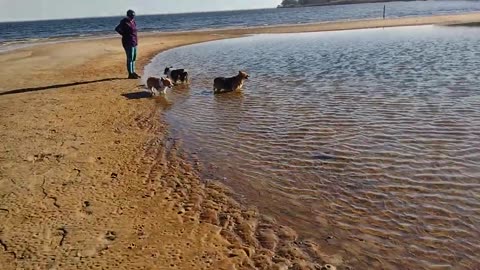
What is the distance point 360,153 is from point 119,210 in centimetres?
353

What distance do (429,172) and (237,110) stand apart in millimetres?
4970

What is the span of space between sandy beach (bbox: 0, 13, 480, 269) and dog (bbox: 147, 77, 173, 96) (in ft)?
9.23

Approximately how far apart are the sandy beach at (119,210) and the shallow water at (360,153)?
387 mm

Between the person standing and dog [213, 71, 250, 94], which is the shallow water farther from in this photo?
the person standing

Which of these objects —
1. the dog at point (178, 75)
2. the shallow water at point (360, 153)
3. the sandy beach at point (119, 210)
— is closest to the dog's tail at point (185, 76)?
the dog at point (178, 75)

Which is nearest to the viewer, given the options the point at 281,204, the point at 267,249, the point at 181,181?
the point at 267,249

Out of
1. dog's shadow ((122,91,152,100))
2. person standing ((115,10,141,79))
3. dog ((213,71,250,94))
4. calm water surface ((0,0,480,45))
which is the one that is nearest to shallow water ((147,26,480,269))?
dog ((213,71,250,94))

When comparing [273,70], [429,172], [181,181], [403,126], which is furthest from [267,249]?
[273,70]

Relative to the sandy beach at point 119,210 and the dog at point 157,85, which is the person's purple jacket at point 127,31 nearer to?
the dog at point 157,85

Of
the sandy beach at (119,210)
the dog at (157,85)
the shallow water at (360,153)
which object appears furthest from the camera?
the dog at (157,85)

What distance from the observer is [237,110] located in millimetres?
9477

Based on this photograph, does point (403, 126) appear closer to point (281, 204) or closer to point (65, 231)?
point (281, 204)

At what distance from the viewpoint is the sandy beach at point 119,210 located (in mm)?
3732

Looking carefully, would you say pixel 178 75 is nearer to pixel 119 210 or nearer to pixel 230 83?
pixel 230 83
